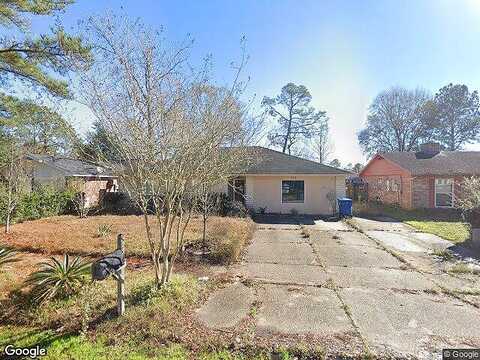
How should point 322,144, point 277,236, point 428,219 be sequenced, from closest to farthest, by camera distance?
point 277,236, point 428,219, point 322,144

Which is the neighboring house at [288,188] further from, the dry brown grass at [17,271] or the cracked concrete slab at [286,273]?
the dry brown grass at [17,271]

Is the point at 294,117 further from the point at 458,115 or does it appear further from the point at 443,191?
the point at 458,115

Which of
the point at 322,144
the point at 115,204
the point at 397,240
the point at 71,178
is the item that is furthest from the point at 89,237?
the point at 322,144

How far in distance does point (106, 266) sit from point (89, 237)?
22.7ft

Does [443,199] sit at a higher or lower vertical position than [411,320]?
higher

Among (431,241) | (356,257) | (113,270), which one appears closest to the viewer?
(113,270)

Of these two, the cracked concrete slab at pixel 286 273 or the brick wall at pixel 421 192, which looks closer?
the cracked concrete slab at pixel 286 273

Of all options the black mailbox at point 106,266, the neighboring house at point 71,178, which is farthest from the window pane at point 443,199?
the neighboring house at point 71,178

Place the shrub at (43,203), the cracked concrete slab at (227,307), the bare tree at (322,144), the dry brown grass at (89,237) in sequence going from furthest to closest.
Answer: the bare tree at (322,144)
the shrub at (43,203)
the dry brown grass at (89,237)
the cracked concrete slab at (227,307)

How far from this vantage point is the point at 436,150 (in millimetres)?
21625

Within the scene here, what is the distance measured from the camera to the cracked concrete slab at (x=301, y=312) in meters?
4.02

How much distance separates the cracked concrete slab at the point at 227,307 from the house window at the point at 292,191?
11.9 meters

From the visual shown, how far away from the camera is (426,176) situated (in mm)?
17984

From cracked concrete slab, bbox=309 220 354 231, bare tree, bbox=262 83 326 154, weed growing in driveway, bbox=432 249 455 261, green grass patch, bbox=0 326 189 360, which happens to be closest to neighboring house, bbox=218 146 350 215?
cracked concrete slab, bbox=309 220 354 231
